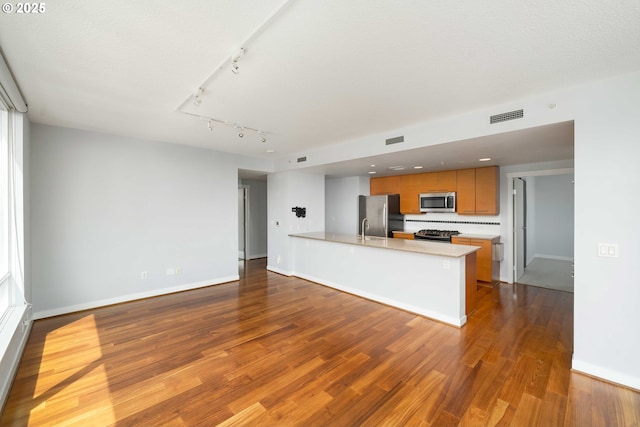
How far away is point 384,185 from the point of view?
6844 mm

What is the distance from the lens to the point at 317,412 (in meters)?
1.91

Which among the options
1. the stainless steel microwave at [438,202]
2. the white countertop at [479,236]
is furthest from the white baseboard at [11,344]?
the stainless steel microwave at [438,202]

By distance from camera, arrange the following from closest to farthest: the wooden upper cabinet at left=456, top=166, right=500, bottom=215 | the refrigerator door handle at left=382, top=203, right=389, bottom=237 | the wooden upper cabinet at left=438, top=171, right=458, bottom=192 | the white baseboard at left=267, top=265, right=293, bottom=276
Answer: the wooden upper cabinet at left=456, top=166, right=500, bottom=215 < the wooden upper cabinet at left=438, top=171, right=458, bottom=192 < the white baseboard at left=267, top=265, right=293, bottom=276 < the refrigerator door handle at left=382, top=203, right=389, bottom=237

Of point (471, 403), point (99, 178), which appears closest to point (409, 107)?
point (471, 403)

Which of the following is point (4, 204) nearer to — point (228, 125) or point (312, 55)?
point (228, 125)

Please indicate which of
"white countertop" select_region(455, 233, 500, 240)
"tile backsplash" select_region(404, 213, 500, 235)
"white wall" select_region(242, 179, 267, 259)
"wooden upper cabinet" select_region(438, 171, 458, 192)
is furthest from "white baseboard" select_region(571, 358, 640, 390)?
"white wall" select_region(242, 179, 267, 259)

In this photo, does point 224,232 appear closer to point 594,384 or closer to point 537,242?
point 594,384

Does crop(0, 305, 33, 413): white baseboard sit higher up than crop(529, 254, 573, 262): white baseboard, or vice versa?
crop(0, 305, 33, 413): white baseboard

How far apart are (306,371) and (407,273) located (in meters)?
2.10

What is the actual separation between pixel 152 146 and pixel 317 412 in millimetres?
4478

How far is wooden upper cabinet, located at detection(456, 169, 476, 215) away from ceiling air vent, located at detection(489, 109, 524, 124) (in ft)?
9.01

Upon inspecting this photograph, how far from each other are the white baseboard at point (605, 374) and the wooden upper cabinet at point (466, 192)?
3427 mm

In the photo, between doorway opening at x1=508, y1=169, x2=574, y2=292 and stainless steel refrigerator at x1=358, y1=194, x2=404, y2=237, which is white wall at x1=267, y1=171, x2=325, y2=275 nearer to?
stainless steel refrigerator at x1=358, y1=194, x2=404, y2=237

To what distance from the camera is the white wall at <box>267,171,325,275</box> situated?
5.86 metres
